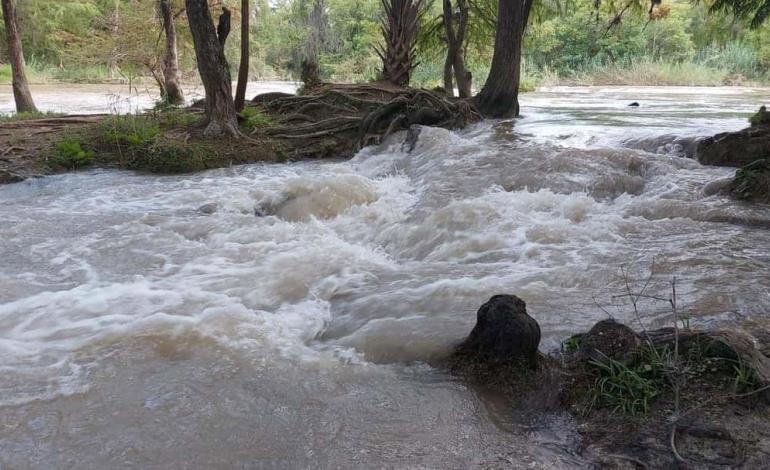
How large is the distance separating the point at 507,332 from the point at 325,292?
1952 millimetres

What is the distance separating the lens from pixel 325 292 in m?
4.75

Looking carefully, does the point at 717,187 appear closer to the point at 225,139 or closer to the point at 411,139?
the point at 411,139

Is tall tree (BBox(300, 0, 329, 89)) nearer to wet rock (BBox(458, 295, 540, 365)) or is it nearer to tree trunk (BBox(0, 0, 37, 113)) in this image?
tree trunk (BBox(0, 0, 37, 113))

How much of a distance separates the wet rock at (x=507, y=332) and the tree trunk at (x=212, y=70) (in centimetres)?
795

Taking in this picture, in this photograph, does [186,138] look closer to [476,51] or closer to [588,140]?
[588,140]

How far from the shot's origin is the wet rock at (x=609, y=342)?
2.99m

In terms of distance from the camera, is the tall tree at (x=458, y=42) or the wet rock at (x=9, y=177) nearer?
the wet rock at (x=9, y=177)

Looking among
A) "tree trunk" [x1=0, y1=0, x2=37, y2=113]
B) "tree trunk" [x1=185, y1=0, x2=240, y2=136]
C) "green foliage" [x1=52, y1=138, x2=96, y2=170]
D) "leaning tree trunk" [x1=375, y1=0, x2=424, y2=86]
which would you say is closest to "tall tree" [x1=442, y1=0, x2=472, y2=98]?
"leaning tree trunk" [x1=375, y1=0, x2=424, y2=86]

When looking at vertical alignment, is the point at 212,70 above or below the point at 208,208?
above

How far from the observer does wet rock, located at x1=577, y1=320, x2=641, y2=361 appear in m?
2.99

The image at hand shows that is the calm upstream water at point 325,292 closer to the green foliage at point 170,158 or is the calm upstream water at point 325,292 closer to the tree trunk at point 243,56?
the green foliage at point 170,158

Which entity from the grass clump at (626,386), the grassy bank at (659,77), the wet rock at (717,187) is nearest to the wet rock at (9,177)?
the grass clump at (626,386)

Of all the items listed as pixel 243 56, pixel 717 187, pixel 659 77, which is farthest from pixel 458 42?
pixel 659 77

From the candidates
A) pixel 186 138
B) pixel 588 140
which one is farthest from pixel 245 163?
pixel 588 140
